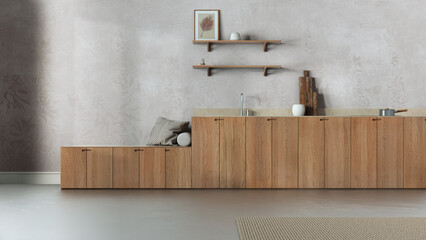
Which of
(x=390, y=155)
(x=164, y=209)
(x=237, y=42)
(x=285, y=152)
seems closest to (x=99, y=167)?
(x=164, y=209)

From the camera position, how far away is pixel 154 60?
5023mm

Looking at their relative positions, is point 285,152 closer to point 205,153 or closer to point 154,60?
point 205,153

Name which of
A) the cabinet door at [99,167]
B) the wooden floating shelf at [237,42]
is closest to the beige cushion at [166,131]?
the cabinet door at [99,167]

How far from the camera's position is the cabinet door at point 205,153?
4500mm

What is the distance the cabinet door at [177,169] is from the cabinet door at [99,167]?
71 cm

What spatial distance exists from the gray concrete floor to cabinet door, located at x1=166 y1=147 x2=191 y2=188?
0.63 feet

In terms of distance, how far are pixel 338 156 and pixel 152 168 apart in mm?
2268

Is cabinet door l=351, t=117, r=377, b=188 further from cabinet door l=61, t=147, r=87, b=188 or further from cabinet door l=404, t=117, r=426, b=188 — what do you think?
A: cabinet door l=61, t=147, r=87, b=188

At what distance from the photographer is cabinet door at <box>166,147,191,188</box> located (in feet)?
14.7

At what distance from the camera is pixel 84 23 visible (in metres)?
5.03

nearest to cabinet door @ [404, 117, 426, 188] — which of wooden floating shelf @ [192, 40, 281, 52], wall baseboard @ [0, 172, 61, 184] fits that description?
wooden floating shelf @ [192, 40, 281, 52]

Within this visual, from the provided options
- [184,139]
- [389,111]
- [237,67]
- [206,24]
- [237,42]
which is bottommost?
[184,139]

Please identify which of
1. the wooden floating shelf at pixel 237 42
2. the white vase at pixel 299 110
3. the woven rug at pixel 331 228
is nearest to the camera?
the woven rug at pixel 331 228

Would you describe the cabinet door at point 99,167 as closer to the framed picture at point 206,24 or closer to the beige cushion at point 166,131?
the beige cushion at point 166,131
